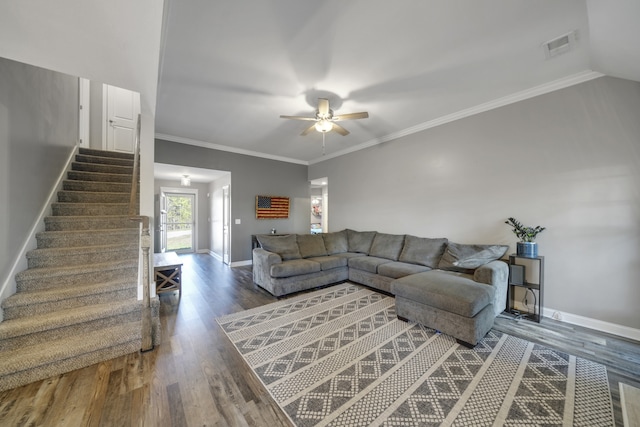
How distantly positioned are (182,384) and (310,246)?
2.81 m

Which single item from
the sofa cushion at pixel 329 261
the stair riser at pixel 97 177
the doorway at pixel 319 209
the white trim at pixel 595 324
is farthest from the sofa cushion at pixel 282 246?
the doorway at pixel 319 209

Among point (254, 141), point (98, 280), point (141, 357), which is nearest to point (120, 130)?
point (254, 141)

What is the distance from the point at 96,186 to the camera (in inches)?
133

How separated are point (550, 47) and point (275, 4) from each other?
8.34ft

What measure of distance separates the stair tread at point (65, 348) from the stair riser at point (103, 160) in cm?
304

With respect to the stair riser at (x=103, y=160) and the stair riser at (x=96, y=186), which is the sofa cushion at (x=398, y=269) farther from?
the stair riser at (x=103, y=160)

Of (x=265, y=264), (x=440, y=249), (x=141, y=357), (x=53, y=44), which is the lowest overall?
(x=141, y=357)

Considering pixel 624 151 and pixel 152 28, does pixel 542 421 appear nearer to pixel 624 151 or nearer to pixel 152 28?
pixel 624 151

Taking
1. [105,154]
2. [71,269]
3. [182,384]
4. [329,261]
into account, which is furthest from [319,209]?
[182,384]

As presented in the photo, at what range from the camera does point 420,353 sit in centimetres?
203

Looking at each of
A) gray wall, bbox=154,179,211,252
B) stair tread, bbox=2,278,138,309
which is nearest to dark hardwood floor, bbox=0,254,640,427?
stair tread, bbox=2,278,138,309

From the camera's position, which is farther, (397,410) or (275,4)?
(275,4)

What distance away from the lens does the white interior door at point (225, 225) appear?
214 inches

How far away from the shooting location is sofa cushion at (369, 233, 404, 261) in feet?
13.1
